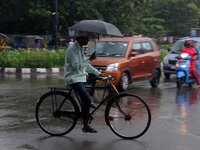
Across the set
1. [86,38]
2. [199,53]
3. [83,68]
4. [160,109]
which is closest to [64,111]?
[83,68]

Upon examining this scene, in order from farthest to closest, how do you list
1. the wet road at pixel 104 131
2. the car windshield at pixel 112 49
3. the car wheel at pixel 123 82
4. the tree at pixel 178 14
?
the tree at pixel 178 14 < the car windshield at pixel 112 49 < the car wheel at pixel 123 82 < the wet road at pixel 104 131

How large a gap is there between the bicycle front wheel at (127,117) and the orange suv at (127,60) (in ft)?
17.6

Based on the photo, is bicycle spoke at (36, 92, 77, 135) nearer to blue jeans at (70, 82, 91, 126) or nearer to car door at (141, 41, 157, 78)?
blue jeans at (70, 82, 91, 126)

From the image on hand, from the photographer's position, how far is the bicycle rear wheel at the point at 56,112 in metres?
5.85

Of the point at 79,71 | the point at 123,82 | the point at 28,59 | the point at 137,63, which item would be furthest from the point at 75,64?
the point at 28,59

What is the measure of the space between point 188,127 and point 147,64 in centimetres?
624

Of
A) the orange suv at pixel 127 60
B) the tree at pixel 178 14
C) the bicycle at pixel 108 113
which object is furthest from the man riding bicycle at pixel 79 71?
the tree at pixel 178 14

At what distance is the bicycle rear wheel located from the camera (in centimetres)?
585

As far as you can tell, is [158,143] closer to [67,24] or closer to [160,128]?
[160,128]

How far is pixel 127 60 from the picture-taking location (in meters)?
11.6

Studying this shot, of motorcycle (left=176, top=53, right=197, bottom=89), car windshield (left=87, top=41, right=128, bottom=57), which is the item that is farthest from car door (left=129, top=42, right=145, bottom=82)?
motorcycle (left=176, top=53, right=197, bottom=89)

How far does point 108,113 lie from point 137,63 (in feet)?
21.4

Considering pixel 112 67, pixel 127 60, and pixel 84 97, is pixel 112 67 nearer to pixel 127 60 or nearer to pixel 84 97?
pixel 127 60

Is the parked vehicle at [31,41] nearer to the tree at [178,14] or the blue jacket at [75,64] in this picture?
the tree at [178,14]
